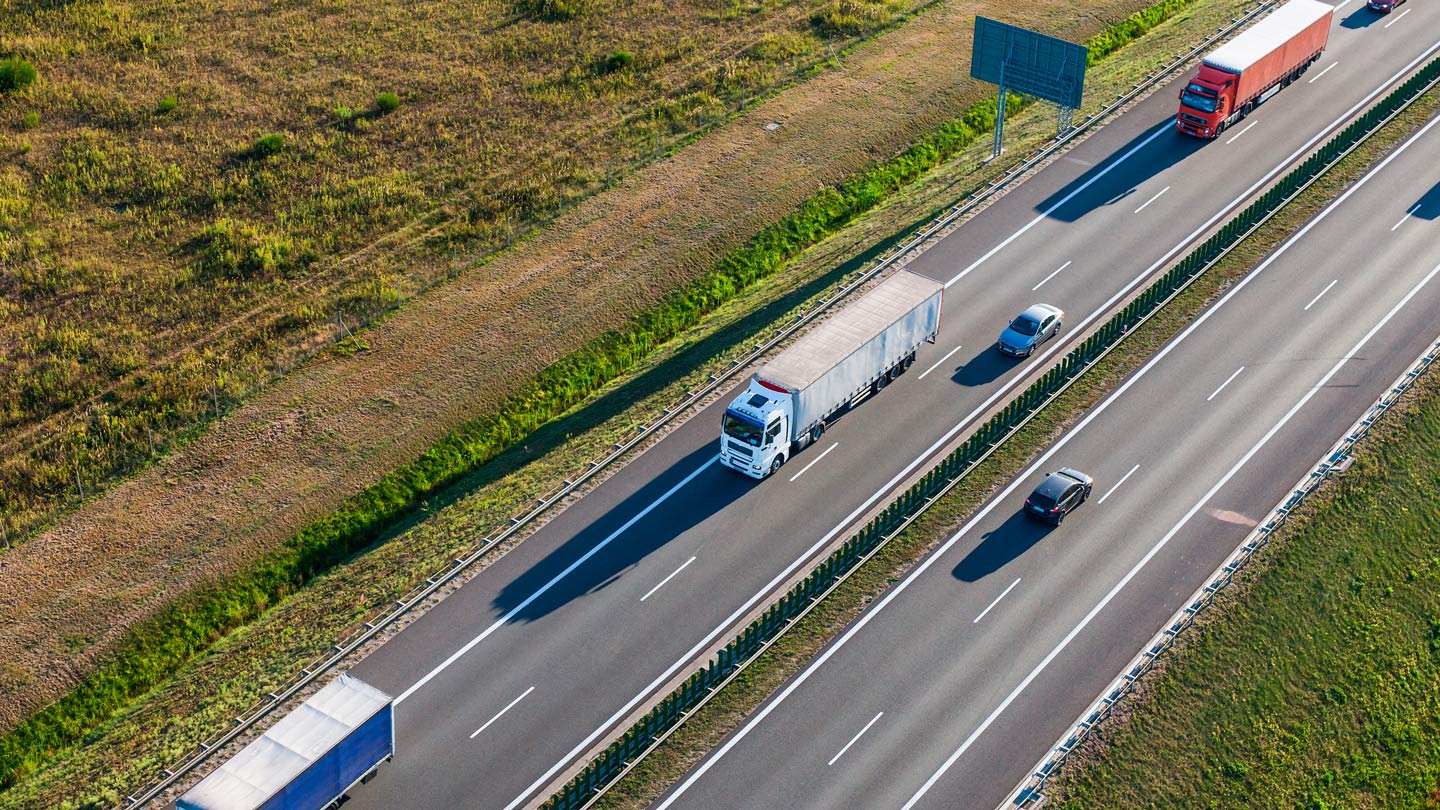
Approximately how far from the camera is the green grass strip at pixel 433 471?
50906mm

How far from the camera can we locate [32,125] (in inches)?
3241

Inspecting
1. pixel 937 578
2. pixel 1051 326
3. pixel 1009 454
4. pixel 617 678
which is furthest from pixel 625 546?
pixel 1051 326

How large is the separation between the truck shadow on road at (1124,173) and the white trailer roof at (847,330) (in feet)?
50.5

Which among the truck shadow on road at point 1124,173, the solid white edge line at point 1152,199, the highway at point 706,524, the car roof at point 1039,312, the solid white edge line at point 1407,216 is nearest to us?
the highway at point 706,524

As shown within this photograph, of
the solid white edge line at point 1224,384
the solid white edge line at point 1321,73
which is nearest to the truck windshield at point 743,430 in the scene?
the solid white edge line at point 1224,384

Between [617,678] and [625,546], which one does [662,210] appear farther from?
[617,678]

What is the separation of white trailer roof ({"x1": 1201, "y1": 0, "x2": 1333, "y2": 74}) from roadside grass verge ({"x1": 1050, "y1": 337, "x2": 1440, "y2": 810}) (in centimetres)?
3009

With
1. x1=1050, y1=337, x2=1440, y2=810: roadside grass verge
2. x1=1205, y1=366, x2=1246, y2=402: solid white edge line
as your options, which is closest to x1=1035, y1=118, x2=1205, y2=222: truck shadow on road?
x1=1205, y1=366, x2=1246, y2=402: solid white edge line

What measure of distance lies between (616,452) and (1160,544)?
2226 cm

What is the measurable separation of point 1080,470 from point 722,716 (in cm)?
1970

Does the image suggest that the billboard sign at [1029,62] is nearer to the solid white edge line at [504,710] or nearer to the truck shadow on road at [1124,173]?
the truck shadow on road at [1124,173]

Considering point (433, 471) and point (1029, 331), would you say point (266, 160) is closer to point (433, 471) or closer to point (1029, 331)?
point (433, 471)

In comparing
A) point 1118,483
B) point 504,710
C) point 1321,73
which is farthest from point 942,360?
point 1321,73

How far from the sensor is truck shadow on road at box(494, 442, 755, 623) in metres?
54.1
